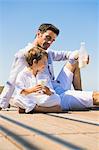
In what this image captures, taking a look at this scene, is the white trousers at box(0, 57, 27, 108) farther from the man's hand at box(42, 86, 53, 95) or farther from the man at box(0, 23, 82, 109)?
the man's hand at box(42, 86, 53, 95)

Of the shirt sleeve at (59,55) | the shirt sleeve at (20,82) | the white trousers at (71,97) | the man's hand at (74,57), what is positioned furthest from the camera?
the shirt sleeve at (59,55)

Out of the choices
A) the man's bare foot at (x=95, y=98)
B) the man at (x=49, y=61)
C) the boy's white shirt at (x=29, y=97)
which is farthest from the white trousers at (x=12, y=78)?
the man's bare foot at (x=95, y=98)

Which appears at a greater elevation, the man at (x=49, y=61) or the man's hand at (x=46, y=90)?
the man at (x=49, y=61)

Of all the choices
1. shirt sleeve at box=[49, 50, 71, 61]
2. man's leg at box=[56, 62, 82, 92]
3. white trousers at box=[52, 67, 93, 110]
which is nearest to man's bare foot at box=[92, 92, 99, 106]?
white trousers at box=[52, 67, 93, 110]

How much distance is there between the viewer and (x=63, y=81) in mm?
4082

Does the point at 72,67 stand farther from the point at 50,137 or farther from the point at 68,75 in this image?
the point at 50,137

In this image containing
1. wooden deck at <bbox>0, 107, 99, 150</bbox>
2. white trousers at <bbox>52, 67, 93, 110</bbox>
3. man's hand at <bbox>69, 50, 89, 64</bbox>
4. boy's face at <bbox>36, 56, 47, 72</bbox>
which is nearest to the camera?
wooden deck at <bbox>0, 107, 99, 150</bbox>

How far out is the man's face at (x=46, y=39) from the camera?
3.96 m

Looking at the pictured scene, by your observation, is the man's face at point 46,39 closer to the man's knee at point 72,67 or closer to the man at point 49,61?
the man at point 49,61

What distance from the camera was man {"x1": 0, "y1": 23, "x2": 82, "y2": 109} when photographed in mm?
3809

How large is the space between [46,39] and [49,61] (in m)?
0.23

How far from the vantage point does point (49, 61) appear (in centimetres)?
400

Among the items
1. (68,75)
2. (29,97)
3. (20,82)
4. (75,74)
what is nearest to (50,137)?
(29,97)

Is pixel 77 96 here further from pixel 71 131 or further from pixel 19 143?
pixel 19 143
